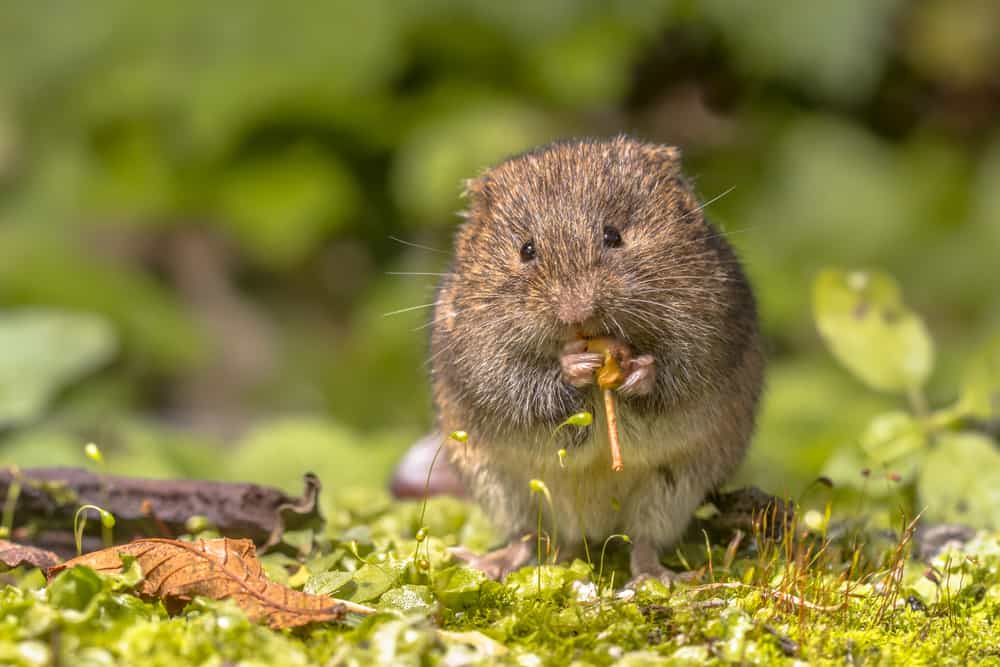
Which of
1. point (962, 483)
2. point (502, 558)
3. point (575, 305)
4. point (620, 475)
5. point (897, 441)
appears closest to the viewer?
point (575, 305)

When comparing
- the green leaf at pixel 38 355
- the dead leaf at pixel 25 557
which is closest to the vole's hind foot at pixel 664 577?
the dead leaf at pixel 25 557

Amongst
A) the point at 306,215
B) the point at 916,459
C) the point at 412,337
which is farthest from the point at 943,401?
the point at 306,215

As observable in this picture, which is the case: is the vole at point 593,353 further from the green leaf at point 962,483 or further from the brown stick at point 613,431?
the green leaf at point 962,483

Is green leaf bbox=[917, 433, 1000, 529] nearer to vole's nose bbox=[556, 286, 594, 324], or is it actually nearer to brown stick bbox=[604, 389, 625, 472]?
brown stick bbox=[604, 389, 625, 472]

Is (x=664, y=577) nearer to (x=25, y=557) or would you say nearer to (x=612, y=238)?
(x=612, y=238)

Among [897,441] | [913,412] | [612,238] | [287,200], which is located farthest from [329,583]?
[287,200]

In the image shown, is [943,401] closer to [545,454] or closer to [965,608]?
[965,608]
